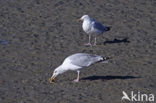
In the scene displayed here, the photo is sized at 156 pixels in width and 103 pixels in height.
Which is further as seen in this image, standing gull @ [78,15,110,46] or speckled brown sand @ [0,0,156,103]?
standing gull @ [78,15,110,46]

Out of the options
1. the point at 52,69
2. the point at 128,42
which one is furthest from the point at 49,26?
the point at 52,69

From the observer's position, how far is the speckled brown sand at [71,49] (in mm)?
11711

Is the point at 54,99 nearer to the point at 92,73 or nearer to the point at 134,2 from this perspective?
the point at 92,73

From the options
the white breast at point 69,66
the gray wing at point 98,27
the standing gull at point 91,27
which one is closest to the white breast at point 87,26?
the standing gull at point 91,27

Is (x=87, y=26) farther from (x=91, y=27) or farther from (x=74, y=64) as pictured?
(x=74, y=64)

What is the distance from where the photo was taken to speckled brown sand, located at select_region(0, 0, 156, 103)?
11.7 metres

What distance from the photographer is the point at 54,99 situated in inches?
441

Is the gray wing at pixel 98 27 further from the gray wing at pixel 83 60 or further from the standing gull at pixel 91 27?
the gray wing at pixel 83 60

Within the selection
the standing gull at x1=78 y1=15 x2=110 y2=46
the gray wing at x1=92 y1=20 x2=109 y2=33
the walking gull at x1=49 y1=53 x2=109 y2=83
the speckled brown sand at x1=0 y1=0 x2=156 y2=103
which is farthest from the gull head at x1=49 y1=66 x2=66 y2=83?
the gray wing at x1=92 y1=20 x2=109 y2=33

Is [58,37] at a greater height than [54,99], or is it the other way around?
[58,37]

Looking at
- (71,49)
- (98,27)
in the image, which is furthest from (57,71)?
(98,27)

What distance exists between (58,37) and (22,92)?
162 inches

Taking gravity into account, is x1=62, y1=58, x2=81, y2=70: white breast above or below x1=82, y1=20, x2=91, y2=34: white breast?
below

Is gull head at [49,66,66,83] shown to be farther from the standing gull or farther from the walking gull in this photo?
the standing gull
